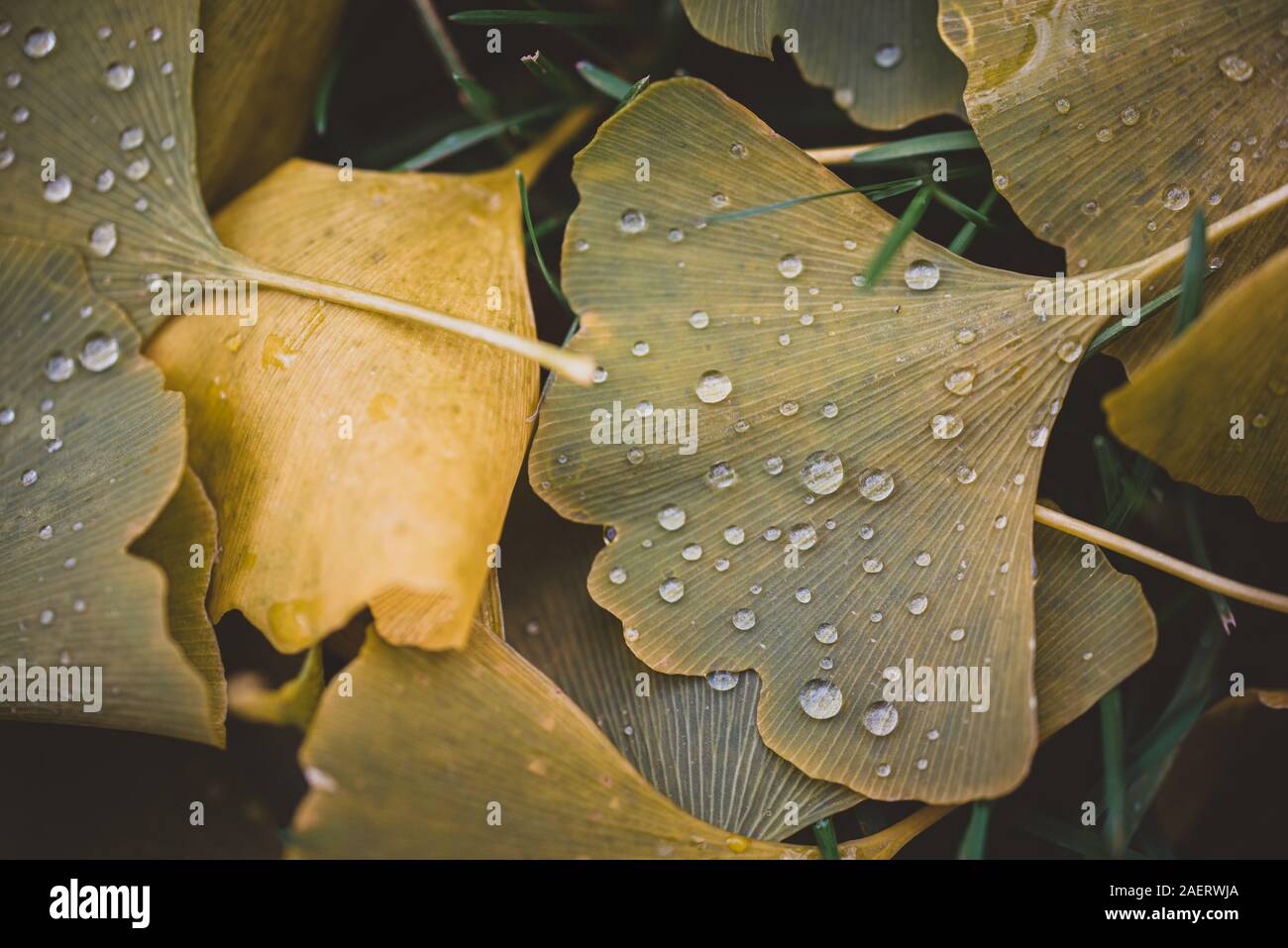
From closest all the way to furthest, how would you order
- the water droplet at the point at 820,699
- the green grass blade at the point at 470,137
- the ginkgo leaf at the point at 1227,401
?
the ginkgo leaf at the point at 1227,401, the water droplet at the point at 820,699, the green grass blade at the point at 470,137

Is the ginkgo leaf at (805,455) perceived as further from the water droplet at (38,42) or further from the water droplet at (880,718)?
the water droplet at (38,42)

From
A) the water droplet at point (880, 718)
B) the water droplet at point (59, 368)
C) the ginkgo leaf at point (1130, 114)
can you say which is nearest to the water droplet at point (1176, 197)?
the ginkgo leaf at point (1130, 114)

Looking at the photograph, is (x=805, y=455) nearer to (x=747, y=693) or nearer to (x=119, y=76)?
(x=747, y=693)

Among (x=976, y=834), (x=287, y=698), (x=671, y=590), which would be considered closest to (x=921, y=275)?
(x=671, y=590)

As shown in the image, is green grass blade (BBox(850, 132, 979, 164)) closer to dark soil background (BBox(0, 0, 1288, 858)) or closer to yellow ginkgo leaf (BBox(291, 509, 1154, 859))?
dark soil background (BBox(0, 0, 1288, 858))

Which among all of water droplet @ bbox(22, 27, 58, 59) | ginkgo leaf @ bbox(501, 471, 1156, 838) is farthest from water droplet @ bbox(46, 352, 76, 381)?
ginkgo leaf @ bbox(501, 471, 1156, 838)

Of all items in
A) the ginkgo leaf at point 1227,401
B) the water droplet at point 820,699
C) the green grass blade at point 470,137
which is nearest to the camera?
the ginkgo leaf at point 1227,401
